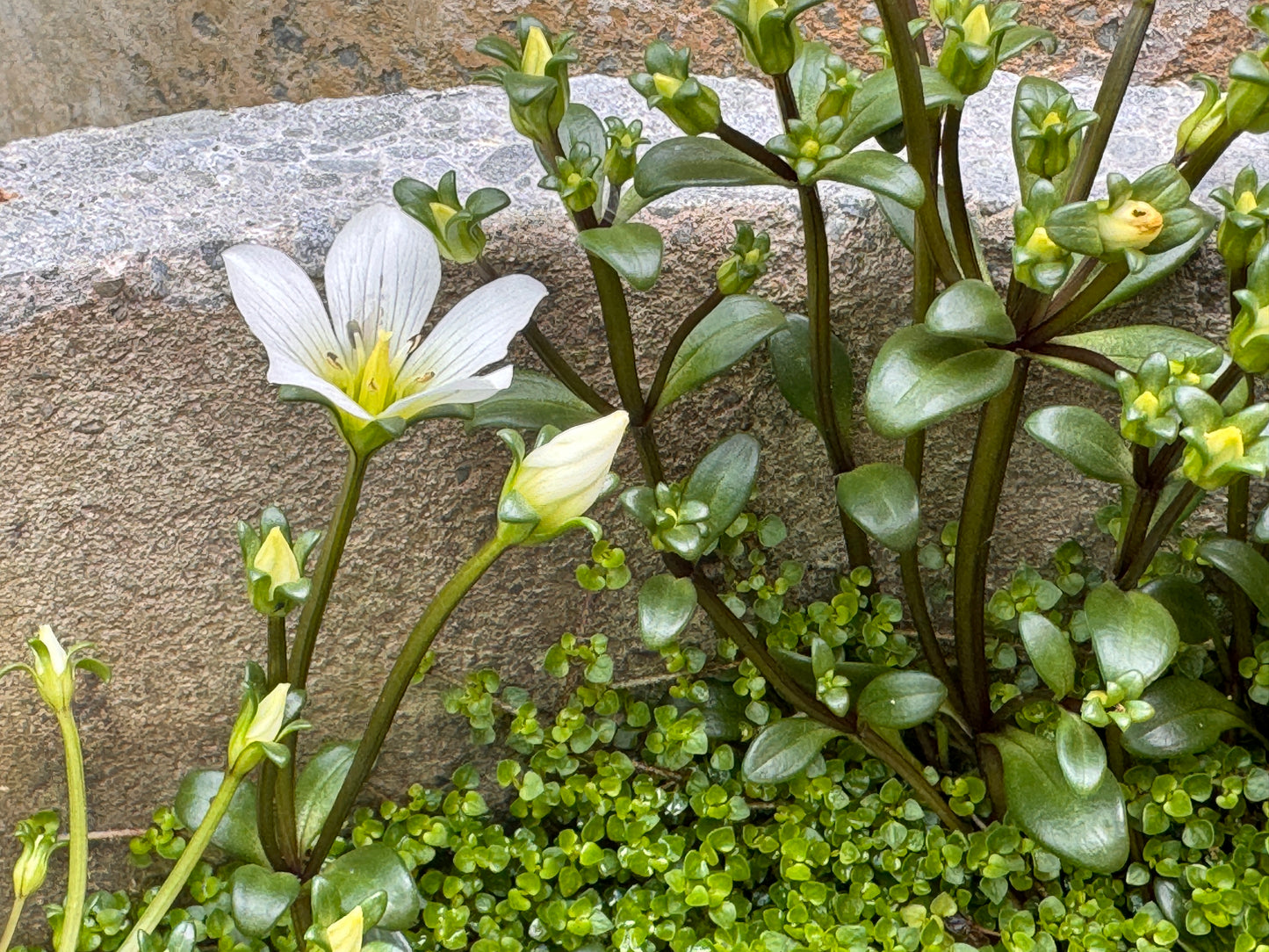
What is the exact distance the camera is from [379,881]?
856 mm

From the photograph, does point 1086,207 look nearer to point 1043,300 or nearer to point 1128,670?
point 1043,300

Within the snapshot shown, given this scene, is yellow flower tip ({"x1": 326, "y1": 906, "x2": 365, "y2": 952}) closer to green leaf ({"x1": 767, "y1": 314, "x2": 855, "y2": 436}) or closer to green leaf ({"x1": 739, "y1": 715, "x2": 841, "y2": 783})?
green leaf ({"x1": 739, "y1": 715, "x2": 841, "y2": 783})

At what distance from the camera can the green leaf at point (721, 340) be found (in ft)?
2.76

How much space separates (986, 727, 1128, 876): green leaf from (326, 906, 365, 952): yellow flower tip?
0.43 m

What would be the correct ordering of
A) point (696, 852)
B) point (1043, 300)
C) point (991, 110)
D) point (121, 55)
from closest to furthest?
point (1043, 300)
point (696, 852)
point (991, 110)
point (121, 55)

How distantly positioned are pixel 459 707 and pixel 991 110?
626 mm

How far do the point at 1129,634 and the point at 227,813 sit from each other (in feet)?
1.94

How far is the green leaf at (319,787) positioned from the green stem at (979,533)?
17.1 inches

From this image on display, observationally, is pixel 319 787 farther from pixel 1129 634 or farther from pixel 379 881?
pixel 1129 634

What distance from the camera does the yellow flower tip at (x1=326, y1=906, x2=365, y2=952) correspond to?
2.29 feet

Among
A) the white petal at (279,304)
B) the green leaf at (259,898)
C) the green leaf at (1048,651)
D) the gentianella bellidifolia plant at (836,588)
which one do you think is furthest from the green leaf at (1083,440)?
the green leaf at (259,898)

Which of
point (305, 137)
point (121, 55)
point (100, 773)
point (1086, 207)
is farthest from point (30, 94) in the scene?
point (1086, 207)

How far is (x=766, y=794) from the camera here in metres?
0.98

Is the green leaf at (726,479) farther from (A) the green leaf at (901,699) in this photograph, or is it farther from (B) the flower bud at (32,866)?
(B) the flower bud at (32,866)
